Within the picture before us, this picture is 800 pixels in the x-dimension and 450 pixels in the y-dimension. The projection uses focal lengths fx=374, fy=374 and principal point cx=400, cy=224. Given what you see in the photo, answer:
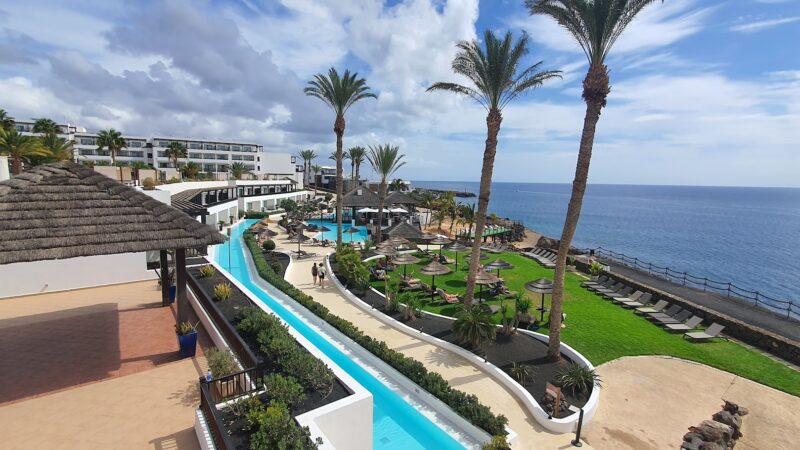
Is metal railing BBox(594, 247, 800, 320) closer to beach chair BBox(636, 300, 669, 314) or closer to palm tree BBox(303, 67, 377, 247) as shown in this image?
beach chair BBox(636, 300, 669, 314)

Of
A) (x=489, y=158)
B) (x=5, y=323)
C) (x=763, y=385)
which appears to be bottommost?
(x=763, y=385)

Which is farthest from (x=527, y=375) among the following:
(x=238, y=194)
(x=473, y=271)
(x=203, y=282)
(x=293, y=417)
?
(x=238, y=194)

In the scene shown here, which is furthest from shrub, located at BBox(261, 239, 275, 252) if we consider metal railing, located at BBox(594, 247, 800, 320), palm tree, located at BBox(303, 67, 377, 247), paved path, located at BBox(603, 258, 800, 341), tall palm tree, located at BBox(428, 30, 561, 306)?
paved path, located at BBox(603, 258, 800, 341)

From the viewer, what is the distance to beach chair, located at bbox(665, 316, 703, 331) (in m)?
18.6

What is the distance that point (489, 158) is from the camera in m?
16.6

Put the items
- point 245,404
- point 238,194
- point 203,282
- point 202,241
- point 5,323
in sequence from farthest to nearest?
point 238,194 → point 203,282 → point 5,323 → point 202,241 → point 245,404

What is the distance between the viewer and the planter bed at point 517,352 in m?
12.4

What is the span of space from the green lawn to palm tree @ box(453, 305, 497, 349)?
3.90 meters

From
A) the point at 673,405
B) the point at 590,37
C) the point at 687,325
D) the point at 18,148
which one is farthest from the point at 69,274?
the point at 687,325

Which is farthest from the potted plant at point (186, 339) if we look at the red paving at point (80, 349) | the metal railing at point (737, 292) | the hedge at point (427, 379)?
the metal railing at point (737, 292)

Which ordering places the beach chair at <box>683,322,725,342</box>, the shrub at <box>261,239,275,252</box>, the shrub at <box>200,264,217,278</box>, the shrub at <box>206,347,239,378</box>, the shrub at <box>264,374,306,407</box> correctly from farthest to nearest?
the shrub at <box>261,239,275,252</box>, the shrub at <box>200,264,217,278</box>, the beach chair at <box>683,322,725,342</box>, the shrub at <box>206,347,239,378</box>, the shrub at <box>264,374,306,407</box>

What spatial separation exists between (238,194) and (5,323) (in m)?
46.6

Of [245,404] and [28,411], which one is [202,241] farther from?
[28,411]

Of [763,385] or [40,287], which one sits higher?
[40,287]
